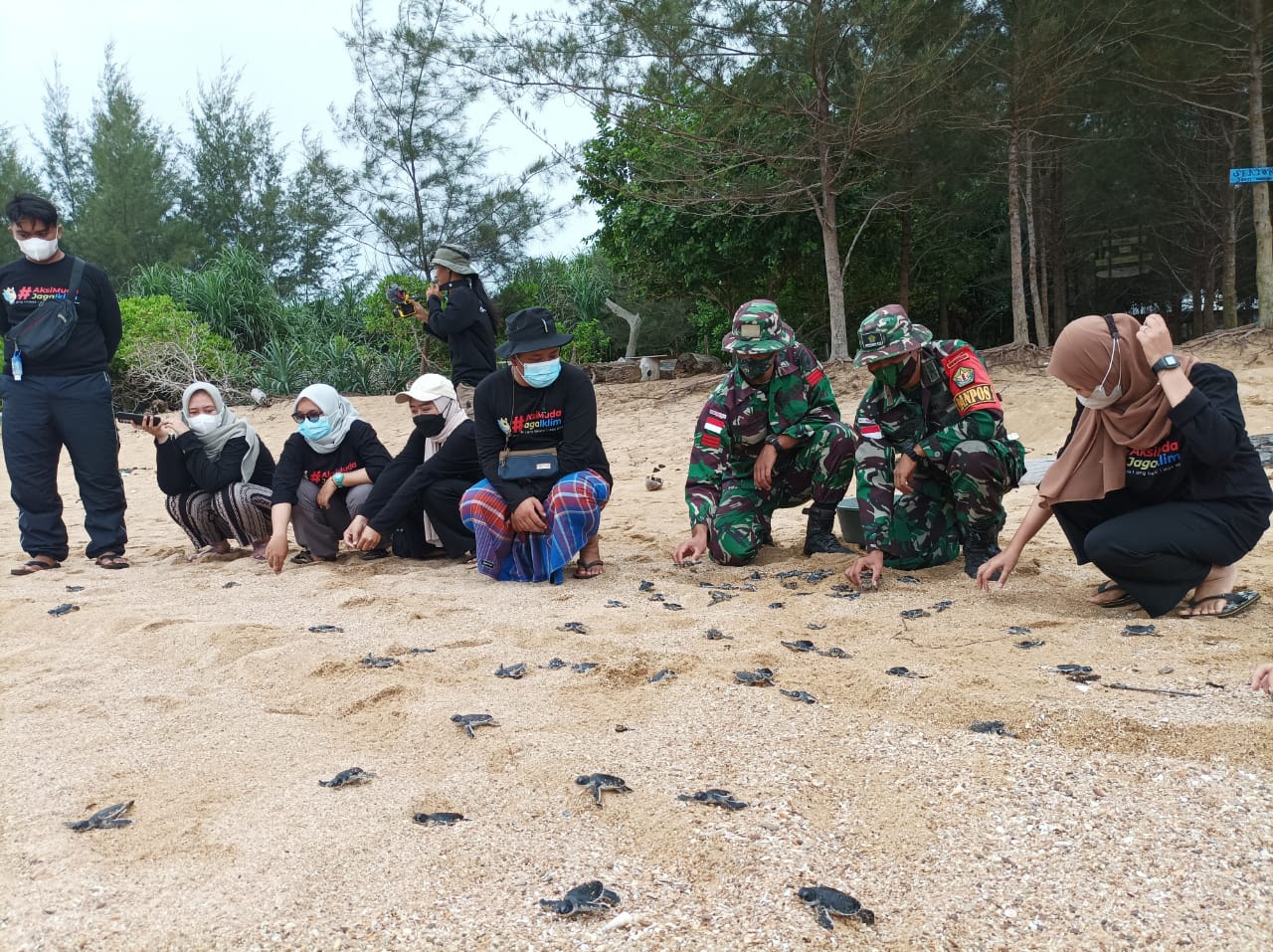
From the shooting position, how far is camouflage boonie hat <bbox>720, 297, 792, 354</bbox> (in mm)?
4066

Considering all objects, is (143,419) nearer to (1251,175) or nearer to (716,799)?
(716,799)

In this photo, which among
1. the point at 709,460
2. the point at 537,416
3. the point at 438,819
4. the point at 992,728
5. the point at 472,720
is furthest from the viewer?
the point at 709,460

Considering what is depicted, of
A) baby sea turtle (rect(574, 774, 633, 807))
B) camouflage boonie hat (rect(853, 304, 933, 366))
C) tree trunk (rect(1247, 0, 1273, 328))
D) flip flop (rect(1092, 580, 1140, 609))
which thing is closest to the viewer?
baby sea turtle (rect(574, 774, 633, 807))

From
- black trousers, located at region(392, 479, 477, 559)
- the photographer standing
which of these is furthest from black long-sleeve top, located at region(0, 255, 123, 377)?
black trousers, located at region(392, 479, 477, 559)

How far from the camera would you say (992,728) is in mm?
2229

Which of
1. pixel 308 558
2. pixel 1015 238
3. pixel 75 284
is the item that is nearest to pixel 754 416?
pixel 308 558

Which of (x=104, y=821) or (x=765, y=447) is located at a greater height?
(x=765, y=447)

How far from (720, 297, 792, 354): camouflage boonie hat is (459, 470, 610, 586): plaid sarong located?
785 mm

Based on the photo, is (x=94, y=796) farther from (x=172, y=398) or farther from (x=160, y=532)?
(x=172, y=398)

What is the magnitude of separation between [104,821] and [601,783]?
94cm

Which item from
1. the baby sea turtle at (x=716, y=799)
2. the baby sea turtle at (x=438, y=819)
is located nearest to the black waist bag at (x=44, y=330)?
the baby sea turtle at (x=438, y=819)

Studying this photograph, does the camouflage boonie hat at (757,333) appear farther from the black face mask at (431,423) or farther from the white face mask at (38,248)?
the white face mask at (38,248)

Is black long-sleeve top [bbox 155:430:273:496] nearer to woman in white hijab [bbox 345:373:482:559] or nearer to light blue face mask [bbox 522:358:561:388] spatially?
woman in white hijab [bbox 345:373:482:559]

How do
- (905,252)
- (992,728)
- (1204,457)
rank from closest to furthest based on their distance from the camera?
1. (992,728)
2. (1204,457)
3. (905,252)
